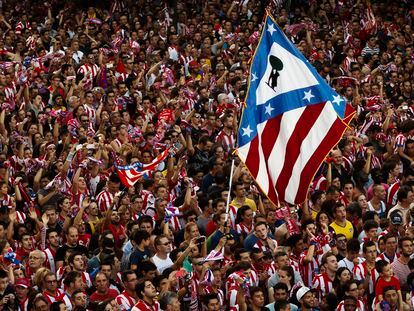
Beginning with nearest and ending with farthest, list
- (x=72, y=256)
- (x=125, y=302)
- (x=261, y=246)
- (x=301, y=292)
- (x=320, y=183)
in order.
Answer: (x=125, y=302), (x=301, y=292), (x=72, y=256), (x=261, y=246), (x=320, y=183)

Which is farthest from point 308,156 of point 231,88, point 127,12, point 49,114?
point 127,12

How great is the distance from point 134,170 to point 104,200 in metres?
0.64

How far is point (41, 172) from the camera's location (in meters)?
18.0

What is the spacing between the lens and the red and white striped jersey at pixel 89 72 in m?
22.3

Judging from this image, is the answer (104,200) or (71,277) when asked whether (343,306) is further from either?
(104,200)

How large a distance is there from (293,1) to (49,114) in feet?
32.2

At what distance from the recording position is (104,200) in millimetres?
17203

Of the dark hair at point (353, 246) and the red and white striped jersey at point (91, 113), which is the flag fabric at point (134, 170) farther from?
the dark hair at point (353, 246)

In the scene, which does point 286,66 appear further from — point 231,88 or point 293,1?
point 293,1

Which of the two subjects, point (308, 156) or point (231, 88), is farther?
point (231, 88)

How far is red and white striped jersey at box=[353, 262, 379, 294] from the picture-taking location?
14.7m

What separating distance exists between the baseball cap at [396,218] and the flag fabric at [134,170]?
3.24 m

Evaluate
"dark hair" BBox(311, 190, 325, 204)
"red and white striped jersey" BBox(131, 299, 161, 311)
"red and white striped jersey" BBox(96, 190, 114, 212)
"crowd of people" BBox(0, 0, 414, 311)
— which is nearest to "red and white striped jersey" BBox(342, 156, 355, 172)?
"crowd of people" BBox(0, 0, 414, 311)

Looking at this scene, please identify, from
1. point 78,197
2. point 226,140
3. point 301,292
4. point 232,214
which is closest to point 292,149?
point 301,292
